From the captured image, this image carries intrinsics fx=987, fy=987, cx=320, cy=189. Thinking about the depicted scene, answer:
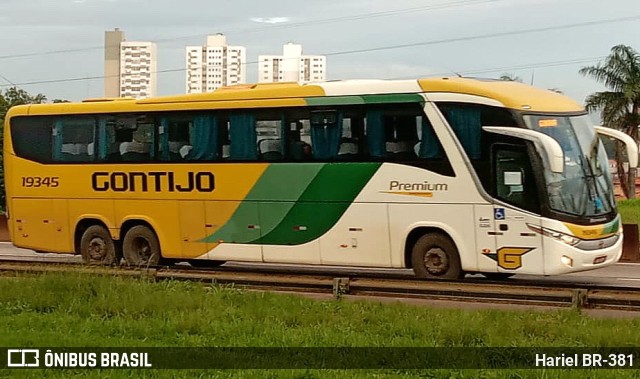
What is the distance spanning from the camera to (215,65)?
379 feet

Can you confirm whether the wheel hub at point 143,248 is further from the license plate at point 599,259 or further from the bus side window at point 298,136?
the license plate at point 599,259

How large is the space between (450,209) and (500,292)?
7.49 feet

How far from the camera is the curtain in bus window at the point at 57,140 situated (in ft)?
65.4

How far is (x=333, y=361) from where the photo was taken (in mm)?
9109

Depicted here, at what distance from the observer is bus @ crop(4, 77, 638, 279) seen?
15094 mm

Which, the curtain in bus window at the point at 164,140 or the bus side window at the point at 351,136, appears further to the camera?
the curtain in bus window at the point at 164,140

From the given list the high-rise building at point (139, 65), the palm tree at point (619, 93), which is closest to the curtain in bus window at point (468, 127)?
the palm tree at point (619, 93)

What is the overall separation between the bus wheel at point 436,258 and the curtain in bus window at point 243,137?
3.54 metres

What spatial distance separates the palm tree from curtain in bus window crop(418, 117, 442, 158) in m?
32.9

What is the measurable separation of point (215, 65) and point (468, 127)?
4011 inches

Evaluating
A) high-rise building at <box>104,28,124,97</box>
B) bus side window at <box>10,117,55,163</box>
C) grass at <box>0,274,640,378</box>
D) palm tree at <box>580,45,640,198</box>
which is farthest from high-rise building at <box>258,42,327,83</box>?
grass at <box>0,274,640,378</box>

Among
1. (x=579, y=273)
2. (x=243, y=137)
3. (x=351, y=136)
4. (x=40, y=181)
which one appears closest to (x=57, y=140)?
(x=40, y=181)

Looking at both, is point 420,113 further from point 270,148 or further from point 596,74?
point 596,74

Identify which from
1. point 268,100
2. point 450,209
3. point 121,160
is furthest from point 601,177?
point 121,160
